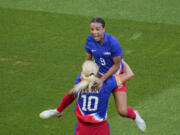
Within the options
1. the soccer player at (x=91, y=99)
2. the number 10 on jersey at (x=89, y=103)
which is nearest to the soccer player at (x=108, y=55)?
the soccer player at (x=91, y=99)

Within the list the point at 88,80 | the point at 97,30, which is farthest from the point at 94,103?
the point at 97,30

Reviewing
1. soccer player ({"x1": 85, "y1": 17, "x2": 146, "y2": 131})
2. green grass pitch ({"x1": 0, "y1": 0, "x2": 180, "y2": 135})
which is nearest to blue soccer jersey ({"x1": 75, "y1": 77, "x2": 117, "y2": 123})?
soccer player ({"x1": 85, "y1": 17, "x2": 146, "y2": 131})

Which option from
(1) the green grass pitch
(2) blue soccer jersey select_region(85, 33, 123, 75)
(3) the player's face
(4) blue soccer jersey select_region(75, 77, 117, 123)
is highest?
(3) the player's face

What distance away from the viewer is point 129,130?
7145 mm

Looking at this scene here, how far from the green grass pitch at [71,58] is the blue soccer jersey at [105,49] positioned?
1.24 m

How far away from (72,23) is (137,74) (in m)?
3.24

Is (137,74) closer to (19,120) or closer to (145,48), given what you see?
(145,48)

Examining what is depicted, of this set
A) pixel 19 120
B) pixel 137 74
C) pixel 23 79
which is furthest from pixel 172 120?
pixel 23 79

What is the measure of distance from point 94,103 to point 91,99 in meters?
0.07

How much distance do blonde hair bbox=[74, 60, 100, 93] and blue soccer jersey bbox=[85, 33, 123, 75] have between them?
1.20m

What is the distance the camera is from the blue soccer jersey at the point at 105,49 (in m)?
6.41

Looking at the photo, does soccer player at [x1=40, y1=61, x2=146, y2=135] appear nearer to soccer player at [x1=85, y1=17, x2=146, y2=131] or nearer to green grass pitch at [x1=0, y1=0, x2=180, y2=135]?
soccer player at [x1=85, y1=17, x2=146, y2=131]

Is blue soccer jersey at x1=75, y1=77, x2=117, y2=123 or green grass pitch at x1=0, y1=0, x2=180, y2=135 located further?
green grass pitch at x1=0, y1=0, x2=180, y2=135

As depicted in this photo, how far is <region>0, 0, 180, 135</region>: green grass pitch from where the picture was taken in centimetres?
746
